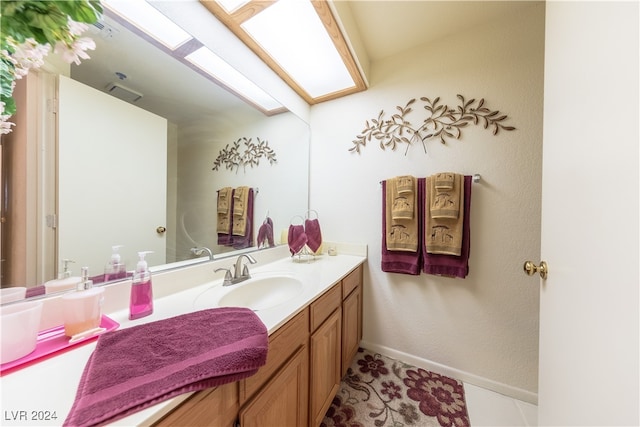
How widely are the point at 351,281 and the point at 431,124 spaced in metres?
1.16

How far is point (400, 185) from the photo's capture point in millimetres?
1342

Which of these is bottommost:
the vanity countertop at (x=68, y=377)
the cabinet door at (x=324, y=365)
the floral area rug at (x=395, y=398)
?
the floral area rug at (x=395, y=398)

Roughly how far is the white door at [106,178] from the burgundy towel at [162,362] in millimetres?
369

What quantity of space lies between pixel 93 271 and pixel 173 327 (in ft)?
1.35

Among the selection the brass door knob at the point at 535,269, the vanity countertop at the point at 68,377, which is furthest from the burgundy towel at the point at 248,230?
the brass door knob at the point at 535,269

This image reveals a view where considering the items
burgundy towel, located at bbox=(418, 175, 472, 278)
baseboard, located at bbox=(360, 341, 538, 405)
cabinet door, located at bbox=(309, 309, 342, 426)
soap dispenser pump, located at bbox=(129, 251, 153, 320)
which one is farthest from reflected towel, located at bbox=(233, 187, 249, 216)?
baseboard, located at bbox=(360, 341, 538, 405)

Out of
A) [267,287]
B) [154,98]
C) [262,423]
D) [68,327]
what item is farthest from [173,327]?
[154,98]

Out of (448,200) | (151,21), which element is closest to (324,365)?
(448,200)

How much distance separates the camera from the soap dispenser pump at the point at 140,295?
66 cm

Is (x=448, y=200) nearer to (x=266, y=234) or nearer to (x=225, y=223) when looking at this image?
(x=266, y=234)

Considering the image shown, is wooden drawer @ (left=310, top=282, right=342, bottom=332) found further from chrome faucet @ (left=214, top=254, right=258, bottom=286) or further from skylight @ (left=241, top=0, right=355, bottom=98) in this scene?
skylight @ (left=241, top=0, right=355, bottom=98)

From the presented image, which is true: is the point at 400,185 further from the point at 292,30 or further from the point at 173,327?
the point at 173,327

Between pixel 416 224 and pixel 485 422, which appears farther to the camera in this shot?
pixel 416 224

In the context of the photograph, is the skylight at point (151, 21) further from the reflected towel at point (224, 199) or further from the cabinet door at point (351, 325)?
the cabinet door at point (351, 325)
